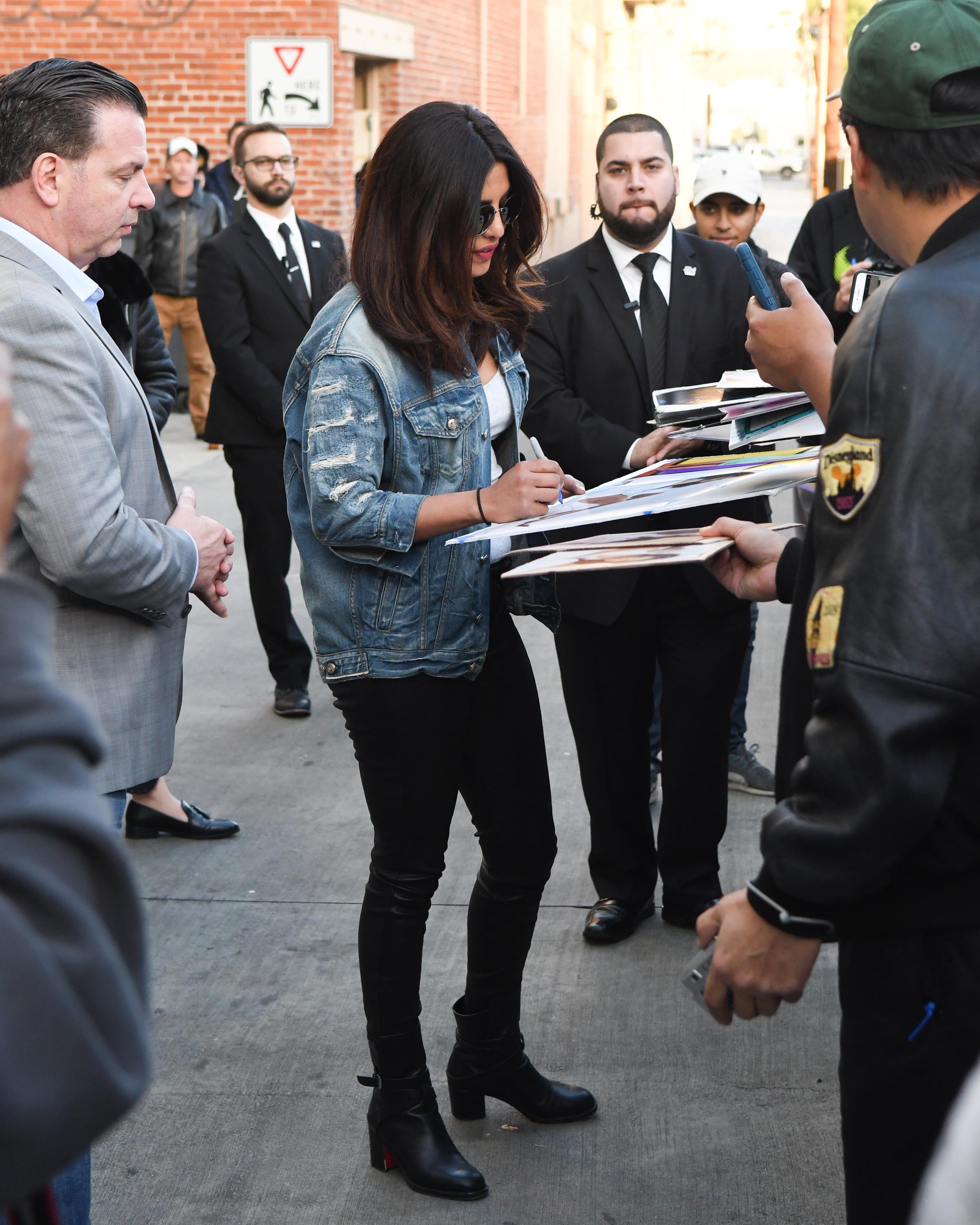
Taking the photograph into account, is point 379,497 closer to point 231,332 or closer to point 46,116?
point 46,116

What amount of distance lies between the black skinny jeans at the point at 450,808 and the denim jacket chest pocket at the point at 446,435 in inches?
10.6

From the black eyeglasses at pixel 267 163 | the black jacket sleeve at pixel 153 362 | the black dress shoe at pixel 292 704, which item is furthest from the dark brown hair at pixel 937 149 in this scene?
the black eyeglasses at pixel 267 163

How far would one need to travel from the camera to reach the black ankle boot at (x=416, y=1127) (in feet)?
9.00

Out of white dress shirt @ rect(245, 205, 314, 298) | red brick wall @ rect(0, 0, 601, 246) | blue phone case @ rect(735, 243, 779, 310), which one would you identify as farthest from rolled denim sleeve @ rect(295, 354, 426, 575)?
red brick wall @ rect(0, 0, 601, 246)

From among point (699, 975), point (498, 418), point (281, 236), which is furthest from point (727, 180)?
point (699, 975)

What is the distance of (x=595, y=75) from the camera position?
3133cm

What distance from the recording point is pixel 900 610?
1452mm

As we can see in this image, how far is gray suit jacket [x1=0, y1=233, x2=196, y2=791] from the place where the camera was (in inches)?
89.6

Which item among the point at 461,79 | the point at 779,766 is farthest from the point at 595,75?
the point at 779,766

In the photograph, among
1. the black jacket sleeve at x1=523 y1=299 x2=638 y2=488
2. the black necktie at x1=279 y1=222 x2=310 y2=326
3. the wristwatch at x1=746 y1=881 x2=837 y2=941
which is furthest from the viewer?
the black necktie at x1=279 y1=222 x2=310 y2=326

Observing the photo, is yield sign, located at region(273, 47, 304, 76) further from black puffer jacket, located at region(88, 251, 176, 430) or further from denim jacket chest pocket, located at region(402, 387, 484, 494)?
denim jacket chest pocket, located at region(402, 387, 484, 494)

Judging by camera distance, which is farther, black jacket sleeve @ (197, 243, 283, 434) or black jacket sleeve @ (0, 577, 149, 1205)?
black jacket sleeve @ (197, 243, 283, 434)

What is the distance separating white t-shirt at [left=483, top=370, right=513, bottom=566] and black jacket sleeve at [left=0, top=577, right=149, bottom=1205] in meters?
1.86

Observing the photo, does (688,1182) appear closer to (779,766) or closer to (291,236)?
(779,766)
